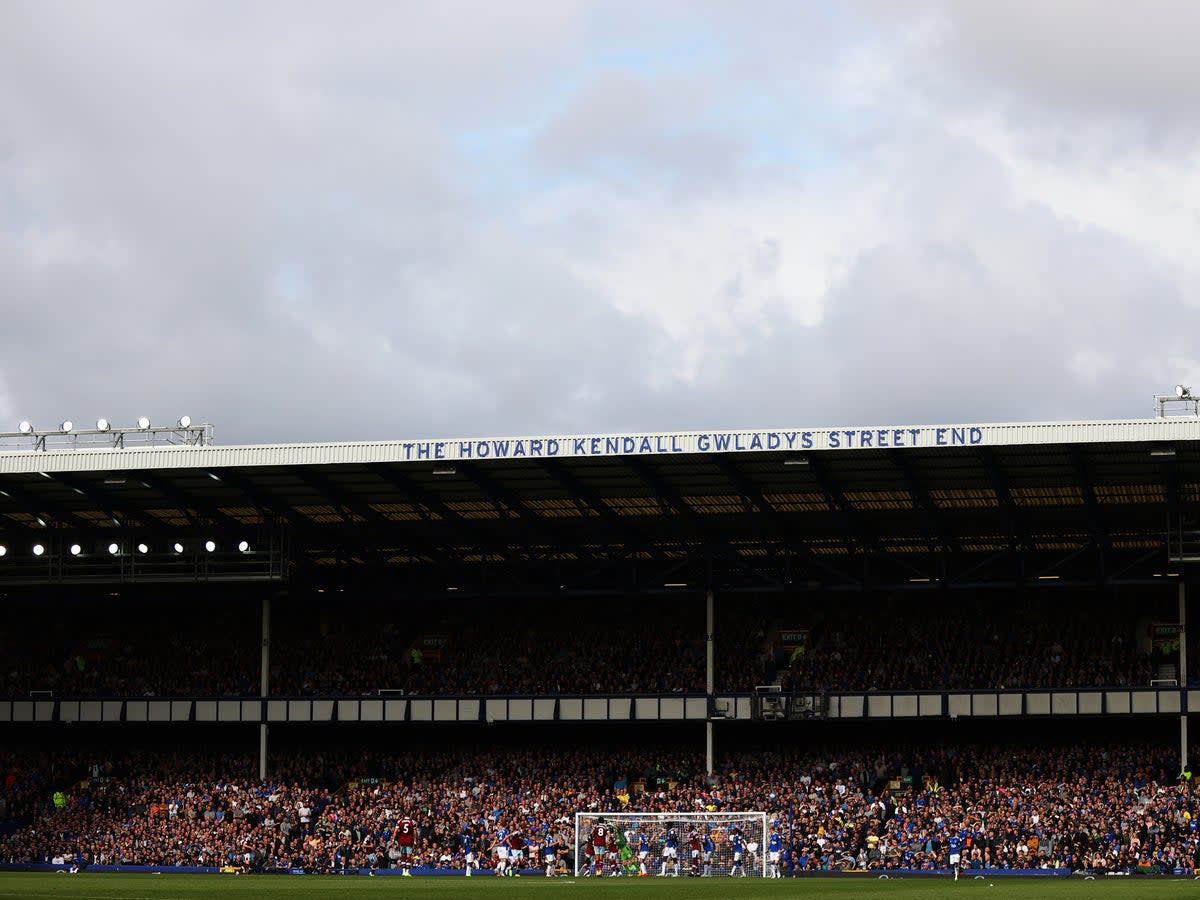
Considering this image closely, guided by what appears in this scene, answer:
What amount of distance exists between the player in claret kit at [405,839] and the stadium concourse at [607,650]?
0.36 feet

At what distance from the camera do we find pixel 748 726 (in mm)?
65750

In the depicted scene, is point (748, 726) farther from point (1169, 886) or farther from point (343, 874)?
point (1169, 886)

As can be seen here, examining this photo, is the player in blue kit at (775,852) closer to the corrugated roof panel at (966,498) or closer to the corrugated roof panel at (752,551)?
the corrugated roof panel at (752,551)

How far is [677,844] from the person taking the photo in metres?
55.0

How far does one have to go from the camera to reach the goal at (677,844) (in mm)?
54375

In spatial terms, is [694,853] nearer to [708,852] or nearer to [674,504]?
[708,852]

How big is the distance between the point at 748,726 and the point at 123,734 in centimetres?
2622

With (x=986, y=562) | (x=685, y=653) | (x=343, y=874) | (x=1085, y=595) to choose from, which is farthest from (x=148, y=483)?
(x=1085, y=595)

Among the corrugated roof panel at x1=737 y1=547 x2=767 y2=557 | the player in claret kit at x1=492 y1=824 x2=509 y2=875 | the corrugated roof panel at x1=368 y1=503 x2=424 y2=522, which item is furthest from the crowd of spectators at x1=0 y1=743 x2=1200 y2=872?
the corrugated roof panel at x1=368 y1=503 x2=424 y2=522

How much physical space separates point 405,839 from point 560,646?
11.3 meters

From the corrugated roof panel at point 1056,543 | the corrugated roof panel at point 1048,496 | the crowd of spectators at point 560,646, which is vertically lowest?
the crowd of spectators at point 560,646

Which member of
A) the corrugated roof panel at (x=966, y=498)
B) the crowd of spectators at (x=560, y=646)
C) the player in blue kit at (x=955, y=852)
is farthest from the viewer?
the crowd of spectators at (x=560, y=646)

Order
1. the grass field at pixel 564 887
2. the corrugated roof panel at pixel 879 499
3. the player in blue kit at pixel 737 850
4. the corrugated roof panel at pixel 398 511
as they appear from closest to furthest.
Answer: the grass field at pixel 564 887 < the player in blue kit at pixel 737 850 < the corrugated roof panel at pixel 879 499 < the corrugated roof panel at pixel 398 511

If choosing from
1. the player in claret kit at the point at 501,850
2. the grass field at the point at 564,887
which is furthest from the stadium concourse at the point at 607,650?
the grass field at the point at 564,887
